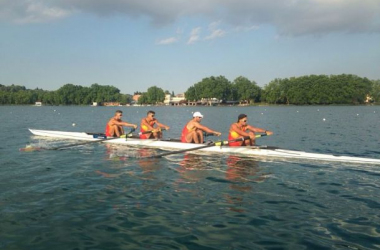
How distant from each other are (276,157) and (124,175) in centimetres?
678

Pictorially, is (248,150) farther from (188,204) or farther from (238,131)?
(188,204)

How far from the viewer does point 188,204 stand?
8.28 m

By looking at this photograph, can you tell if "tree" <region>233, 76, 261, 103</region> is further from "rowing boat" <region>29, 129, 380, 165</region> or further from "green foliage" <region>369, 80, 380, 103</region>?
"rowing boat" <region>29, 129, 380, 165</region>

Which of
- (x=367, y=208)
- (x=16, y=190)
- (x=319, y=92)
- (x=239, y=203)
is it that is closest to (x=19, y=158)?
(x=16, y=190)

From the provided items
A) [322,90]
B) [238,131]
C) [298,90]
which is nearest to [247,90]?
[298,90]

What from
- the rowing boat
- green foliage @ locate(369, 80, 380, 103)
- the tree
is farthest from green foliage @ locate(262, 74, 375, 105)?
the rowing boat

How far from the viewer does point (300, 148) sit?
1939cm

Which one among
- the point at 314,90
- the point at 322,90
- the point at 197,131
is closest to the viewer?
the point at 197,131

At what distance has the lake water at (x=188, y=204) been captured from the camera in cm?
629

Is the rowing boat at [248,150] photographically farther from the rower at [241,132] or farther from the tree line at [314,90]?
the tree line at [314,90]

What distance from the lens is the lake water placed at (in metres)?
6.29

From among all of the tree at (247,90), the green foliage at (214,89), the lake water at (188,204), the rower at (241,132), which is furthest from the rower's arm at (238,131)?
the green foliage at (214,89)

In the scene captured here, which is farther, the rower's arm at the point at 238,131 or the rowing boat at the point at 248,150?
the rower's arm at the point at 238,131

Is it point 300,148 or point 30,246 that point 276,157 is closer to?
point 300,148
